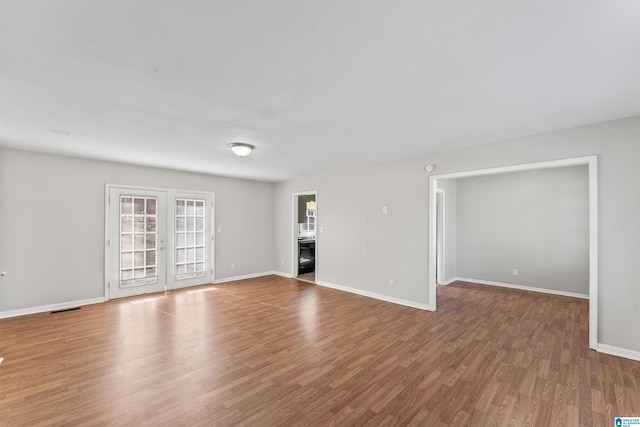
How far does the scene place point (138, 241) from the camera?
5.28 m

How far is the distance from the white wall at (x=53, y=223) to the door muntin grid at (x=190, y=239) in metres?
0.64

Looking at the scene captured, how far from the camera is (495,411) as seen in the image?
208cm

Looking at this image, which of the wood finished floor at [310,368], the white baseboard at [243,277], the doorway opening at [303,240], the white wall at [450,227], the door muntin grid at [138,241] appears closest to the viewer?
the wood finished floor at [310,368]

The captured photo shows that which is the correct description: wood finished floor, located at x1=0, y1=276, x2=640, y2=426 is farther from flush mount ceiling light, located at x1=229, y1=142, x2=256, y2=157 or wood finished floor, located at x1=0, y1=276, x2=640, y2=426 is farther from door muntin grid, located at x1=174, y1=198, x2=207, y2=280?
flush mount ceiling light, located at x1=229, y1=142, x2=256, y2=157

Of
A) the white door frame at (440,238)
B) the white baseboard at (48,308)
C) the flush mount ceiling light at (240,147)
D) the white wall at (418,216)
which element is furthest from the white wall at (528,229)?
the white baseboard at (48,308)

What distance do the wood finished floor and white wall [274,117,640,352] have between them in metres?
0.61

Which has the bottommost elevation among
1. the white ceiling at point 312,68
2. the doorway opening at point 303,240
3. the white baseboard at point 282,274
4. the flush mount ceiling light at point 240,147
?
the white baseboard at point 282,274

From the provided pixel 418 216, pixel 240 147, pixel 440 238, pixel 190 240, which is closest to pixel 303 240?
pixel 190 240

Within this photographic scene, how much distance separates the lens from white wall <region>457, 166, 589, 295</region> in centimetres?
511

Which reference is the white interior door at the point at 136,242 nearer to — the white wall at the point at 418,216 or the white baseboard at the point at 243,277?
the white baseboard at the point at 243,277

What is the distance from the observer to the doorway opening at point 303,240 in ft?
22.8

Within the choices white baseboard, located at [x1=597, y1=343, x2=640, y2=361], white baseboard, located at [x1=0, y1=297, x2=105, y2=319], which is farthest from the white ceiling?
white baseboard, located at [x1=0, y1=297, x2=105, y2=319]

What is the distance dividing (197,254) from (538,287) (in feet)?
23.7

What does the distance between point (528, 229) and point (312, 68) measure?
586 cm
